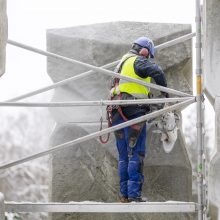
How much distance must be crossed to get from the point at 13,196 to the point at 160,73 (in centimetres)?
1263

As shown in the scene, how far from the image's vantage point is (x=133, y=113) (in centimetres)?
847

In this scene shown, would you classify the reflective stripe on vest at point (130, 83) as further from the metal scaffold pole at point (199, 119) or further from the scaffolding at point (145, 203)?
the metal scaffold pole at point (199, 119)

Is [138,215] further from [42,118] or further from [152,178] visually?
[42,118]

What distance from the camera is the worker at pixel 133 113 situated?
831cm

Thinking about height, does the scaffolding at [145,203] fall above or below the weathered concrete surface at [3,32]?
below

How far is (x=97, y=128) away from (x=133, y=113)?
3.73 feet

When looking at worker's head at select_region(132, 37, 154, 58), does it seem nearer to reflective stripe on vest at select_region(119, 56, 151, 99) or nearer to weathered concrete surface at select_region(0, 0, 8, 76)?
reflective stripe on vest at select_region(119, 56, 151, 99)

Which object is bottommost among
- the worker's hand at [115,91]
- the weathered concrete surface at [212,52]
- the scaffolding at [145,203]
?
the scaffolding at [145,203]

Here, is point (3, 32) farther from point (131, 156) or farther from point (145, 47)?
point (131, 156)

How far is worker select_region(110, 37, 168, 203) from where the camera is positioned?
8312 mm

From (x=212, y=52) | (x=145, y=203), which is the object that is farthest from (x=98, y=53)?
(x=145, y=203)

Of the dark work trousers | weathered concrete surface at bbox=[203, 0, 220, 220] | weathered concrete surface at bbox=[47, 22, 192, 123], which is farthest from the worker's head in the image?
weathered concrete surface at bbox=[47, 22, 192, 123]

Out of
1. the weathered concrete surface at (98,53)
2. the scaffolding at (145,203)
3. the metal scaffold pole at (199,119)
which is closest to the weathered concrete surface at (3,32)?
the scaffolding at (145,203)

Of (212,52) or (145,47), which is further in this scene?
(145,47)
